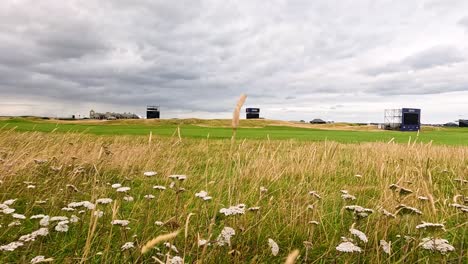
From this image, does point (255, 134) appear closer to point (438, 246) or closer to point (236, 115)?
point (438, 246)

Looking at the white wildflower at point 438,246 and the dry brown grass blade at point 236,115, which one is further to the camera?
the white wildflower at point 438,246

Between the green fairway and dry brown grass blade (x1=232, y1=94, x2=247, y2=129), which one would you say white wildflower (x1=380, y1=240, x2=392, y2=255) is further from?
the green fairway

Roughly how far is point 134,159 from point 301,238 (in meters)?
6.06

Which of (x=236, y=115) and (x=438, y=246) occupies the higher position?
(x=236, y=115)

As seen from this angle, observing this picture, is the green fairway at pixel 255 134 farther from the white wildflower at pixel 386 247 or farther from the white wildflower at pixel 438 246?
the white wildflower at pixel 438 246

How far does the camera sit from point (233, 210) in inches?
117

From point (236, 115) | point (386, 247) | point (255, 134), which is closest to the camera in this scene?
point (236, 115)

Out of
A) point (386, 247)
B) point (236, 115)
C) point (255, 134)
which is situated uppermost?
point (236, 115)

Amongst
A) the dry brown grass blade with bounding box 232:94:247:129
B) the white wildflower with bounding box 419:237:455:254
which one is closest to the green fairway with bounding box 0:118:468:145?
the white wildflower with bounding box 419:237:455:254

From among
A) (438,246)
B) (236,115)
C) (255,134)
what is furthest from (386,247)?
(255,134)

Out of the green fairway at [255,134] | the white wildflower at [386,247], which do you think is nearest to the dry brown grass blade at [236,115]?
the white wildflower at [386,247]

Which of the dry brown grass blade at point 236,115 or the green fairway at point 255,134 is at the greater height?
the dry brown grass blade at point 236,115

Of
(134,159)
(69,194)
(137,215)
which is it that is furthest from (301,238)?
(134,159)

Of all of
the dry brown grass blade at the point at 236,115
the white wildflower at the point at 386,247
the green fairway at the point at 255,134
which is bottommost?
the green fairway at the point at 255,134
